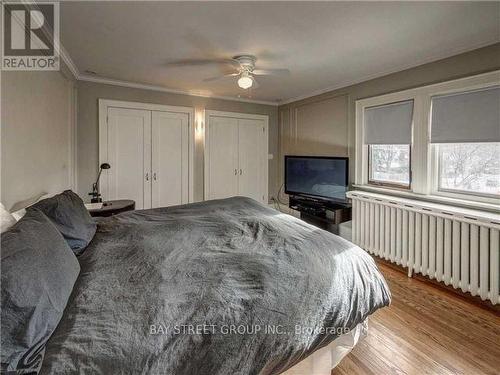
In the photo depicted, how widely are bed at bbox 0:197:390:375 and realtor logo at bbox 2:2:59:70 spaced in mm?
1369

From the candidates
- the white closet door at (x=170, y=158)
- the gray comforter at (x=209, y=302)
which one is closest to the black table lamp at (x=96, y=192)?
the white closet door at (x=170, y=158)

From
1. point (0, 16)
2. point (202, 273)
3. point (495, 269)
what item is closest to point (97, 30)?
point (0, 16)

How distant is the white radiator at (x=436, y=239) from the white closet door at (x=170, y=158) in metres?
2.76

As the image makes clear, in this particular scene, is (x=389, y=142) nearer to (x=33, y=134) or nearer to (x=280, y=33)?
(x=280, y=33)

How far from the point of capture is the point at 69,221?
170 cm

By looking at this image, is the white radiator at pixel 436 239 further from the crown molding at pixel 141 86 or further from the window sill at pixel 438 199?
the crown molding at pixel 141 86

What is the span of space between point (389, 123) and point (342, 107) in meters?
0.86

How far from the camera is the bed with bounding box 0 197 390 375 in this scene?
93cm

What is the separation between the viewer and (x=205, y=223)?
7.29 feet

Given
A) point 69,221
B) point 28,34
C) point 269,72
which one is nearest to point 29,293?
point 69,221

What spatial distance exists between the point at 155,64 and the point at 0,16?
1623mm

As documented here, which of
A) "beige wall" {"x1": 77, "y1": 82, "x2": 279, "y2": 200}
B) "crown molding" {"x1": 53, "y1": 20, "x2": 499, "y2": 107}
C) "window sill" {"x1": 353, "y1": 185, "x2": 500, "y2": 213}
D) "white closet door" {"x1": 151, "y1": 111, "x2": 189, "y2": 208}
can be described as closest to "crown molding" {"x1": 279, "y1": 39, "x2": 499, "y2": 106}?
"crown molding" {"x1": 53, "y1": 20, "x2": 499, "y2": 107}

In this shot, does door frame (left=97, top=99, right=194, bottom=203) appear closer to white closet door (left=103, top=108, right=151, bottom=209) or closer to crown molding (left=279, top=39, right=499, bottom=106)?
white closet door (left=103, top=108, right=151, bottom=209)

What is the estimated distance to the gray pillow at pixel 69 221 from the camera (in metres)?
1.63
